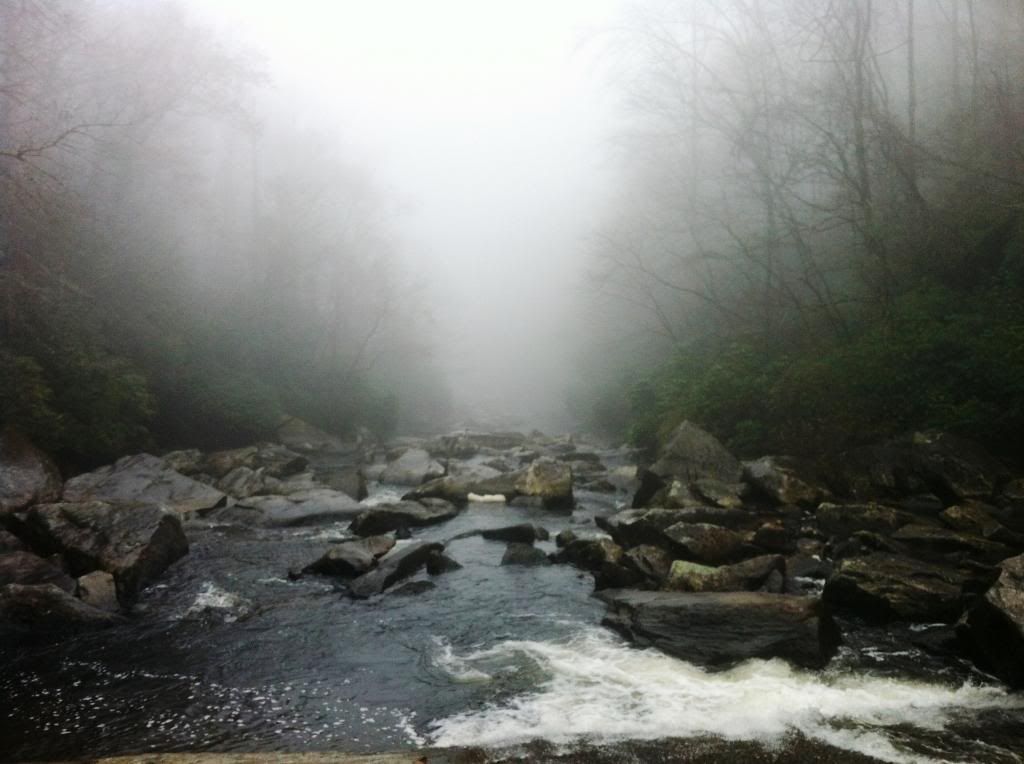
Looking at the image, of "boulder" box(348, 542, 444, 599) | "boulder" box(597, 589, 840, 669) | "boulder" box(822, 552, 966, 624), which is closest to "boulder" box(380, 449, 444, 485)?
"boulder" box(348, 542, 444, 599)

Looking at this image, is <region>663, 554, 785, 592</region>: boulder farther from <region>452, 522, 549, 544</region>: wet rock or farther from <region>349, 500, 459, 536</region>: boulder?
<region>349, 500, 459, 536</region>: boulder

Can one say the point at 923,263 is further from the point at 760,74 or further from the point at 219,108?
the point at 219,108

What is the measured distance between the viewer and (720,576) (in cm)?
793

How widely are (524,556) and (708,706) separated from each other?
4.88 metres

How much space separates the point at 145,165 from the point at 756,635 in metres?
24.4

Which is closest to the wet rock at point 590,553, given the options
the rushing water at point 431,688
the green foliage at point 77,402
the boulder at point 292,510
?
the rushing water at point 431,688

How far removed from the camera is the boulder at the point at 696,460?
13547 millimetres

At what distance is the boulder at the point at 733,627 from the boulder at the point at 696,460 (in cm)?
622

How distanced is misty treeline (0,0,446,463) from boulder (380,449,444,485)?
655 cm

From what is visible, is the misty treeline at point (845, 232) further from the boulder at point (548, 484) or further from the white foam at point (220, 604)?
the white foam at point (220, 604)

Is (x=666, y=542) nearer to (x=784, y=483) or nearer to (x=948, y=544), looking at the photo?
(x=948, y=544)

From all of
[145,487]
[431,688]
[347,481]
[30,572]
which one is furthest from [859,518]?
[145,487]

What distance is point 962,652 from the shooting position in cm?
616

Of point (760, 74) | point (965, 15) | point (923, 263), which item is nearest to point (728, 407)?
point (923, 263)
